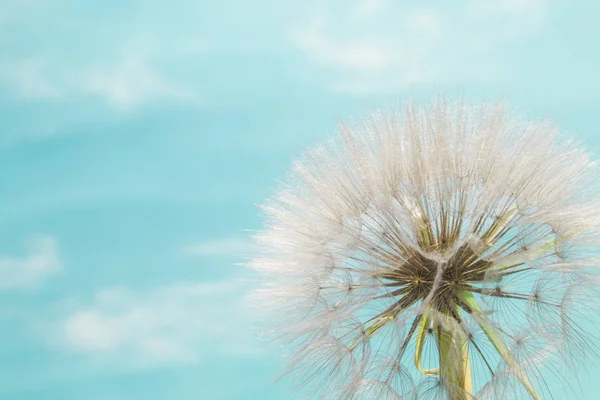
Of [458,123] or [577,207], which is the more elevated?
[458,123]

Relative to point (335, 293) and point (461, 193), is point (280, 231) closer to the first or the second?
point (335, 293)

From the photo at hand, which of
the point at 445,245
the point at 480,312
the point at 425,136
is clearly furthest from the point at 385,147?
the point at 480,312

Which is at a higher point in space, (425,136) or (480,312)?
(425,136)

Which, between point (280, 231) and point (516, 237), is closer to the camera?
point (516, 237)

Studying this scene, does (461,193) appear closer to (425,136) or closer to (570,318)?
(425,136)

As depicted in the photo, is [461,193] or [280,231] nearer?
[461,193]

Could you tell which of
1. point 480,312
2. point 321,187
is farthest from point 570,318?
point 321,187

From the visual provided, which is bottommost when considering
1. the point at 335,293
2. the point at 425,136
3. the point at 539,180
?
the point at 335,293

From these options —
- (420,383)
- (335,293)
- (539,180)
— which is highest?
(539,180)
